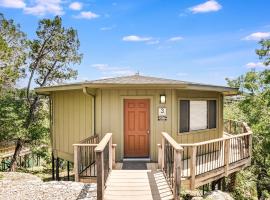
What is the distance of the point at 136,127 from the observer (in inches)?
360

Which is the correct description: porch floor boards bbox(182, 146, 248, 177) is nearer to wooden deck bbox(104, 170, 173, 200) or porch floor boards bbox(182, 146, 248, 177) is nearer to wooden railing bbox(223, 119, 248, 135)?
wooden deck bbox(104, 170, 173, 200)

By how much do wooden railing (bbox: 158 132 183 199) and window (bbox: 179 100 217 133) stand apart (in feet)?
6.90

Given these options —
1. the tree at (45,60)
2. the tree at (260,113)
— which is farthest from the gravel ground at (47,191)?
the tree at (45,60)

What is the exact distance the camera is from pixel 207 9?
27.3 meters

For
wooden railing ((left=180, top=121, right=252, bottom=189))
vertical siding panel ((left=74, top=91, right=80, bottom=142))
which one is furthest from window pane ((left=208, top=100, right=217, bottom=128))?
vertical siding panel ((left=74, top=91, right=80, bottom=142))

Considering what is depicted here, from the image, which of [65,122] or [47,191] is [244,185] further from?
[47,191]

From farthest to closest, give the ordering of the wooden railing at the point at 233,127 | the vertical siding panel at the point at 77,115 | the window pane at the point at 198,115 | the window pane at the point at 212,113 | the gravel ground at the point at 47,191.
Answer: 1. the wooden railing at the point at 233,127
2. the window pane at the point at 212,113
3. the vertical siding panel at the point at 77,115
4. the window pane at the point at 198,115
5. the gravel ground at the point at 47,191

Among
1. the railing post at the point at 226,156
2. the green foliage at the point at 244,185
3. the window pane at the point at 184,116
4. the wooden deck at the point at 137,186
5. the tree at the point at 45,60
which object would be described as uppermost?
the tree at the point at 45,60

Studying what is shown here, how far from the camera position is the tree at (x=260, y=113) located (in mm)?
14531

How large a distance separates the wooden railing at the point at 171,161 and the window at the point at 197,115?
2.10m

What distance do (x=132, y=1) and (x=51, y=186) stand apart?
11724mm

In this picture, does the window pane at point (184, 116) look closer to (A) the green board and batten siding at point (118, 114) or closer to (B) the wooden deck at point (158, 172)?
(A) the green board and batten siding at point (118, 114)

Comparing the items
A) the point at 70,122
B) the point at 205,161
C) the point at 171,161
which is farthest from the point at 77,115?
the point at 205,161

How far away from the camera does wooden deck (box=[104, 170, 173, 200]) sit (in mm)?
5766
